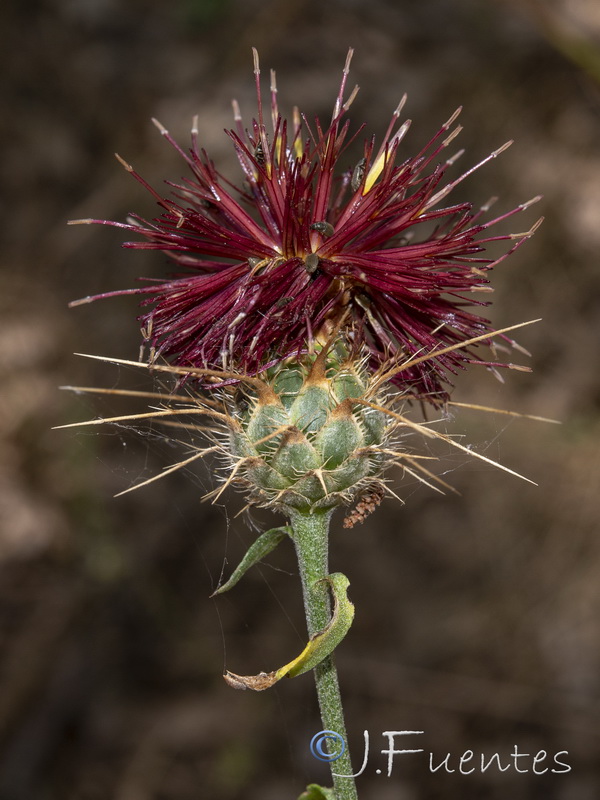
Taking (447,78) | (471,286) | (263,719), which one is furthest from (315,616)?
(447,78)

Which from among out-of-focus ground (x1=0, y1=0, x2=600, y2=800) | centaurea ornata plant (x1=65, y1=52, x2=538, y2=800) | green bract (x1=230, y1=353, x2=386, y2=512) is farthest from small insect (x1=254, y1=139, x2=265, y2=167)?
out-of-focus ground (x1=0, y1=0, x2=600, y2=800)

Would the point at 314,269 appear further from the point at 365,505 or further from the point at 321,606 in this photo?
the point at 321,606

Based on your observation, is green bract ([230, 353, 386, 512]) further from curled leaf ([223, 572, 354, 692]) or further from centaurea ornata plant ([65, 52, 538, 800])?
curled leaf ([223, 572, 354, 692])

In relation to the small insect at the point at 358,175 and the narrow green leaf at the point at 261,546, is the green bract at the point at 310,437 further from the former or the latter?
the small insect at the point at 358,175

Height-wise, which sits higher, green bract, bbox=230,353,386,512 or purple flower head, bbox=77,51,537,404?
purple flower head, bbox=77,51,537,404

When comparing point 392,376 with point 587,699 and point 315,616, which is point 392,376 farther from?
point 587,699

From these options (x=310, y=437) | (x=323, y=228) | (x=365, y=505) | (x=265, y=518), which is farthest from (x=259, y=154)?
(x=265, y=518)

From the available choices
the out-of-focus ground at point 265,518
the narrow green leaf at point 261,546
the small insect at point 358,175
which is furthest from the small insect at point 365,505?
the out-of-focus ground at point 265,518
